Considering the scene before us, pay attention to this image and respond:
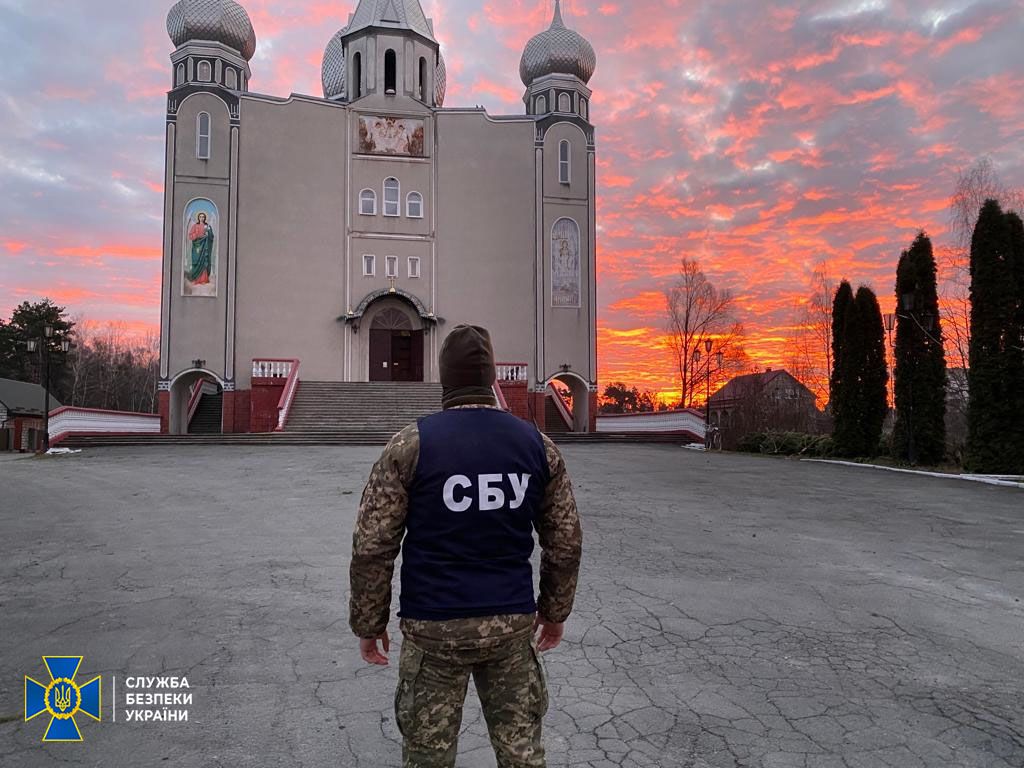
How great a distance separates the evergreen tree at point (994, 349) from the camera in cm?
1606

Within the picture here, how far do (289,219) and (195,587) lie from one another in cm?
3007

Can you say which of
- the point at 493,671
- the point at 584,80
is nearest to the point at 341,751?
the point at 493,671

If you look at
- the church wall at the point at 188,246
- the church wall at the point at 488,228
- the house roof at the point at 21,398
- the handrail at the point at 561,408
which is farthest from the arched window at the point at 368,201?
the house roof at the point at 21,398

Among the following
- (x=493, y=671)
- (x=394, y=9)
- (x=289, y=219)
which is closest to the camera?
(x=493, y=671)

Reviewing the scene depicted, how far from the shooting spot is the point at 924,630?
16.7 ft

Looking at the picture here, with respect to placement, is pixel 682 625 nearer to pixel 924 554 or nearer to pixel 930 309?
pixel 924 554

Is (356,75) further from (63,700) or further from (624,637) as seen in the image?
(63,700)

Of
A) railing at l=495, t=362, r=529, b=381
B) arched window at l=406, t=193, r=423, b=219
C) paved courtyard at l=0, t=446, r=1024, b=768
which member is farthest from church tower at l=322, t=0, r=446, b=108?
paved courtyard at l=0, t=446, r=1024, b=768

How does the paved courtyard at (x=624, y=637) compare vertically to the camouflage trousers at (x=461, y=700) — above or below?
below

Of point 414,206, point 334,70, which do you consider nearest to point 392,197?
point 414,206

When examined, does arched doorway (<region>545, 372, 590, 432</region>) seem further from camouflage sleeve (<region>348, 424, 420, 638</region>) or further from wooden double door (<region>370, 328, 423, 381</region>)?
camouflage sleeve (<region>348, 424, 420, 638</region>)

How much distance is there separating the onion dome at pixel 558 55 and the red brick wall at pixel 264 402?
2101 cm

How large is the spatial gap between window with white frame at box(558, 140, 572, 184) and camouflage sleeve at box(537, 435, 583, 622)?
114ft

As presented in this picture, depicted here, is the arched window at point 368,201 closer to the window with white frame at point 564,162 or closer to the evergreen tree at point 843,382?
the window with white frame at point 564,162
